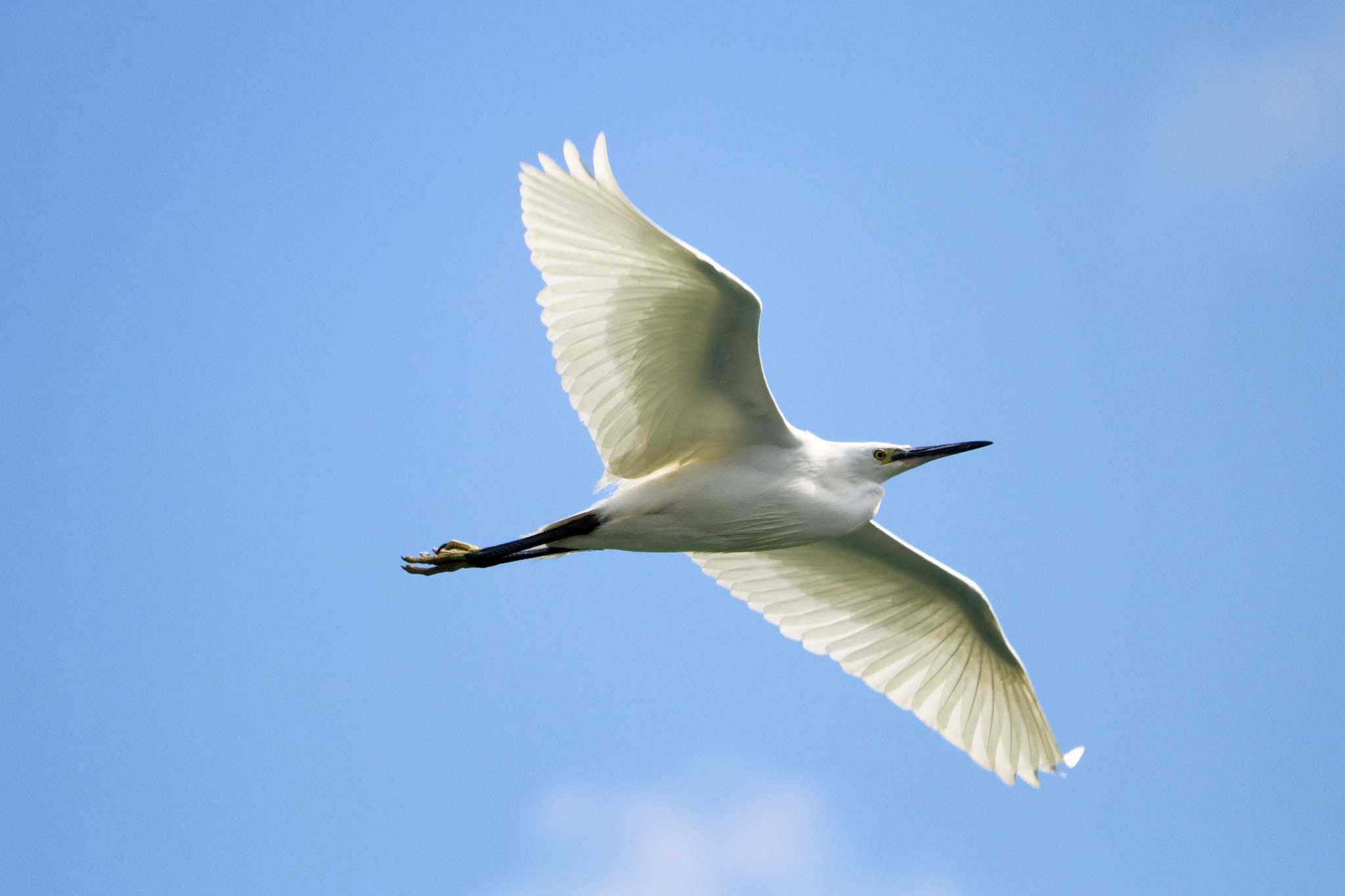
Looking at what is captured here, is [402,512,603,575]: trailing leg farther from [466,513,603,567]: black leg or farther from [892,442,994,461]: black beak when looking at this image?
[892,442,994,461]: black beak

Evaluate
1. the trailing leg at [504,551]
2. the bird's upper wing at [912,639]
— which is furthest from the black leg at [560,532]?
the bird's upper wing at [912,639]

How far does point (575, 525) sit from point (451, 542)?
1178 millimetres

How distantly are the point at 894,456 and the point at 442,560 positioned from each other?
3.39 m

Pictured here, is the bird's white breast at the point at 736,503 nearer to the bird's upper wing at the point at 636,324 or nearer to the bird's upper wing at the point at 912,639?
the bird's upper wing at the point at 636,324

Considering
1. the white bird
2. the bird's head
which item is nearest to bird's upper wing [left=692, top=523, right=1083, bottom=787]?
the white bird

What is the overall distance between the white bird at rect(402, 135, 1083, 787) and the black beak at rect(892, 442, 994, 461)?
1 centimetres

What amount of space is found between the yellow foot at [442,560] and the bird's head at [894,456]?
2.93 metres

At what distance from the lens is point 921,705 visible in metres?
11.5

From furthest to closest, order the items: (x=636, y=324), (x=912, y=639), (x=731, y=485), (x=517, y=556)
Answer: (x=912, y=639)
(x=517, y=556)
(x=731, y=485)
(x=636, y=324)

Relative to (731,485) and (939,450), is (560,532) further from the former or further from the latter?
(939,450)

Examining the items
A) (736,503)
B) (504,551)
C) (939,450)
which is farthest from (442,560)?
→ (939,450)

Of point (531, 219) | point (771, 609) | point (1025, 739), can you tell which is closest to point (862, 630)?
point (771, 609)

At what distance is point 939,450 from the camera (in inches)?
405

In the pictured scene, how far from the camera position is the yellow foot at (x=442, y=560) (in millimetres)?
9992
